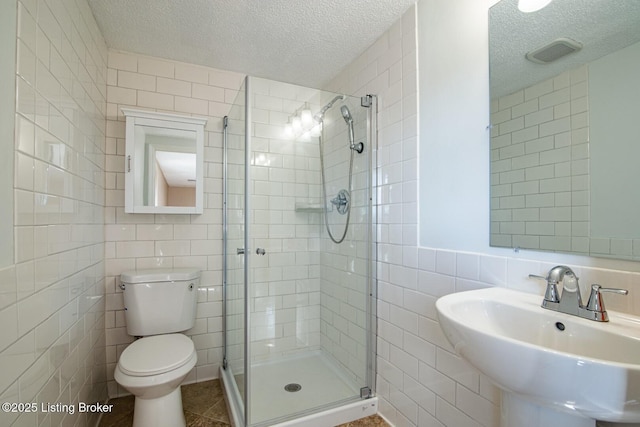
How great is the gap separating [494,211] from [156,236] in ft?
6.83

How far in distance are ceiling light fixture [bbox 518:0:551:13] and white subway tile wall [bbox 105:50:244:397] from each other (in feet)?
6.17

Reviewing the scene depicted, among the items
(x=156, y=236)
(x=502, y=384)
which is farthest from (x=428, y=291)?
(x=156, y=236)

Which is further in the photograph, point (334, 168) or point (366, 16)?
point (334, 168)

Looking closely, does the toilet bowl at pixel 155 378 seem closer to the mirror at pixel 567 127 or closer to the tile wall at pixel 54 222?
the tile wall at pixel 54 222

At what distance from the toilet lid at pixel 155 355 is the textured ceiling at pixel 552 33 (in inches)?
76.6

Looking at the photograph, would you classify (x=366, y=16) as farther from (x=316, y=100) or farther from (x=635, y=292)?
(x=635, y=292)

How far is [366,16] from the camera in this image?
166cm

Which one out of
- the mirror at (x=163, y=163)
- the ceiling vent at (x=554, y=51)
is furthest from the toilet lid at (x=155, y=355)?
the ceiling vent at (x=554, y=51)

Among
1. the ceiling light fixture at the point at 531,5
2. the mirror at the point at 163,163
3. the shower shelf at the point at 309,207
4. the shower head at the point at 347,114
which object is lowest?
the shower shelf at the point at 309,207

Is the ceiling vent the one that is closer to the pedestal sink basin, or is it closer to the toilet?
the pedestal sink basin

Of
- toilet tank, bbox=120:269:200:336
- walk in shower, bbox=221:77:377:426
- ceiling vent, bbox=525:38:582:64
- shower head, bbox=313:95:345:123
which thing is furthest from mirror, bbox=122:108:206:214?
ceiling vent, bbox=525:38:582:64

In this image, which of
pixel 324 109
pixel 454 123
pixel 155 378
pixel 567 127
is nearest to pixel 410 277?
pixel 454 123

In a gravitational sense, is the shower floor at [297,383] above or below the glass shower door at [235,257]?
below

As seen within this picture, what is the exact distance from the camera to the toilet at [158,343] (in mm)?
1420
